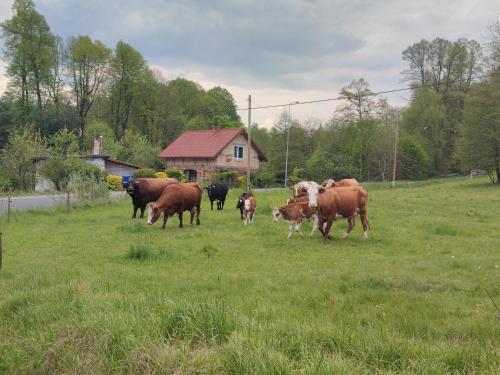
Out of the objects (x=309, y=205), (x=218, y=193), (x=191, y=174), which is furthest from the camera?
(x=191, y=174)

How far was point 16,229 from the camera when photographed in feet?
49.6

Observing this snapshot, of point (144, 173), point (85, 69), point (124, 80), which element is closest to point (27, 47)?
point (85, 69)

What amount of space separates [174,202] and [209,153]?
3141 cm

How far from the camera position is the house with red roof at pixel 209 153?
4694 cm

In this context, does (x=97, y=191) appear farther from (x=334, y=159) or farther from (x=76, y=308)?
(x=334, y=159)

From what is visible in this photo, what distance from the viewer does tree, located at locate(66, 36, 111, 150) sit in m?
55.7

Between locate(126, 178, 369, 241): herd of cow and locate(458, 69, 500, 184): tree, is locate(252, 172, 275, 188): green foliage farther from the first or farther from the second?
locate(126, 178, 369, 241): herd of cow

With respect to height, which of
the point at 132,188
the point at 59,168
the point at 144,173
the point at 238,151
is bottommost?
the point at 132,188

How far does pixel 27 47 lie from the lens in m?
51.0

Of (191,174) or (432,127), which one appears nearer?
(191,174)

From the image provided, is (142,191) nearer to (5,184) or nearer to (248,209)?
(248,209)

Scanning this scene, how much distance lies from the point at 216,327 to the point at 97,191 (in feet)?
65.2

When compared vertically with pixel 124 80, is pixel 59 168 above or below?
below

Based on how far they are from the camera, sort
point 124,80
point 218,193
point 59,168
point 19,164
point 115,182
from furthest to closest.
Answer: point 124,80
point 115,182
point 19,164
point 59,168
point 218,193
